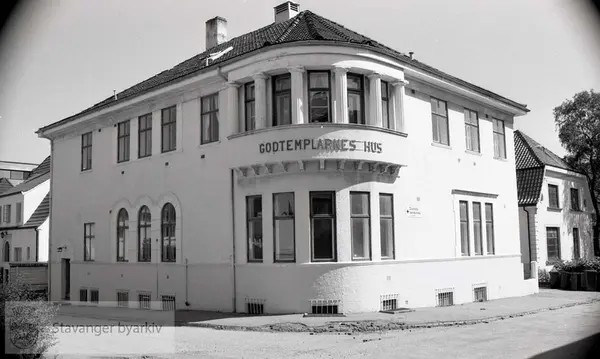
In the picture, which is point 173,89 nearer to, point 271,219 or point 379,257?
point 271,219

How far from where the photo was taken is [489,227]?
977 inches

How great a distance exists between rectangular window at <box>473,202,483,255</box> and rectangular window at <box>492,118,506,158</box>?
3078 mm

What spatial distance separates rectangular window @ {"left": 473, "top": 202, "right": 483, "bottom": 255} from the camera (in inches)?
939

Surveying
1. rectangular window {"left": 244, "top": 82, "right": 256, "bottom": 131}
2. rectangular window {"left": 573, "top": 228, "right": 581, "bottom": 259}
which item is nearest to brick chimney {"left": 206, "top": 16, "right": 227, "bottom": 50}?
rectangular window {"left": 244, "top": 82, "right": 256, "bottom": 131}

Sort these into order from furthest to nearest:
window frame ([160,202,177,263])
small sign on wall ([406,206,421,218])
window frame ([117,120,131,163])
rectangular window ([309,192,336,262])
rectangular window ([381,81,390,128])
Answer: window frame ([117,120,131,163])
window frame ([160,202,177,263])
small sign on wall ([406,206,421,218])
rectangular window ([381,81,390,128])
rectangular window ([309,192,336,262])

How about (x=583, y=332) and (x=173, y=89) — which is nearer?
(x=583, y=332)

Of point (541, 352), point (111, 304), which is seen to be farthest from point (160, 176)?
point (541, 352)

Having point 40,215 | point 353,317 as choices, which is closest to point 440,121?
point 353,317

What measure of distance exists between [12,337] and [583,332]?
40.8 ft

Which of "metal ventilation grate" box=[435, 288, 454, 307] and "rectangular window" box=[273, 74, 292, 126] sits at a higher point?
"rectangular window" box=[273, 74, 292, 126]

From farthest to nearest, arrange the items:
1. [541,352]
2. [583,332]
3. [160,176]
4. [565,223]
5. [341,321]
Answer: [565,223] → [160,176] → [341,321] → [583,332] → [541,352]

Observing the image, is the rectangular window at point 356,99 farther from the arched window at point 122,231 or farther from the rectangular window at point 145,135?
the arched window at point 122,231

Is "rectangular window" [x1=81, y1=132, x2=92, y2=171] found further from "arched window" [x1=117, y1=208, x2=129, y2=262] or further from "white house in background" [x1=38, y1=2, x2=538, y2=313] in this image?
"arched window" [x1=117, y1=208, x2=129, y2=262]

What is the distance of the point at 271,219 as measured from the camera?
18656 millimetres
